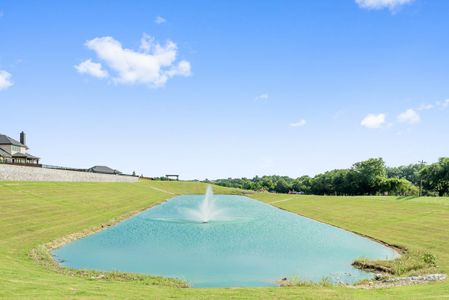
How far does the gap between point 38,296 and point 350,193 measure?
144m

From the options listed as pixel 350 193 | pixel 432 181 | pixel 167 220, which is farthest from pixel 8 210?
pixel 350 193

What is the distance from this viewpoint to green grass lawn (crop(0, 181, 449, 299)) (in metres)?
18.4

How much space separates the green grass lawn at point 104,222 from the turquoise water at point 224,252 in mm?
3137

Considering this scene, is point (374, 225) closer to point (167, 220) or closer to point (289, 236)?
point (289, 236)

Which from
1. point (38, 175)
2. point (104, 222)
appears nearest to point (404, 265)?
point (104, 222)

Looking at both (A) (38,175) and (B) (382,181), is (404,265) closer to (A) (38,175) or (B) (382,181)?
(A) (38,175)

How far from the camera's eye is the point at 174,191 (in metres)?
146

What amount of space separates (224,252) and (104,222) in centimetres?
2237

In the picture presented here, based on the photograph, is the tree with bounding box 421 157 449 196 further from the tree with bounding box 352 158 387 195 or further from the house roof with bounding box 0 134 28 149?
the house roof with bounding box 0 134 28 149

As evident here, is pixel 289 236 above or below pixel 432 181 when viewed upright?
below

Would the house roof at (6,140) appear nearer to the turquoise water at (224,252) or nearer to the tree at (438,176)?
the turquoise water at (224,252)

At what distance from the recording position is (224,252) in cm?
3612

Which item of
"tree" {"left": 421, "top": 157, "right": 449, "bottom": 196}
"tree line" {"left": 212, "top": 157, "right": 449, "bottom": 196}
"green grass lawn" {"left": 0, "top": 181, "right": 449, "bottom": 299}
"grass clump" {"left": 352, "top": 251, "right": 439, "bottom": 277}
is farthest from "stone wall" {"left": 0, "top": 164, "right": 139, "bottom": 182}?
"tree" {"left": 421, "top": 157, "right": 449, "bottom": 196}

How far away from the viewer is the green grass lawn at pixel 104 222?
1844 cm
